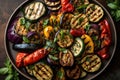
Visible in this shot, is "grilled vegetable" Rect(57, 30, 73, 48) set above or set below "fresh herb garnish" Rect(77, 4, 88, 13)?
below

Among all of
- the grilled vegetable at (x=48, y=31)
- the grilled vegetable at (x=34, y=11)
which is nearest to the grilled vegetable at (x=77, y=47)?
the grilled vegetable at (x=48, y=31)

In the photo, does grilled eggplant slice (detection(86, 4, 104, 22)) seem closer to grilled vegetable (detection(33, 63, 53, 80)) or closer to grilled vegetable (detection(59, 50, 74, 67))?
grilled vegetable (detection(59, 50, 74, 67))

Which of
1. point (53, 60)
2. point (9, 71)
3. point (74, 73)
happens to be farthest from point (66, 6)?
point (9, 71)

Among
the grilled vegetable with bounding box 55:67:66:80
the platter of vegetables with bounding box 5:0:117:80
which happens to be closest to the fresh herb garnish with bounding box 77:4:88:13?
the platter of vegetables with bounding box 5:0:117:80

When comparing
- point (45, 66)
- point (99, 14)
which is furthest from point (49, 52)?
point (99, 14)

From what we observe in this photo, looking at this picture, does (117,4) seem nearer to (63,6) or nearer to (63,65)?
(63,6)
